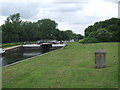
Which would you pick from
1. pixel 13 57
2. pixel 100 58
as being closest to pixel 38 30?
pixel 13 57

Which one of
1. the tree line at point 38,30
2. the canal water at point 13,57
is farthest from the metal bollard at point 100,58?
the tree line at point 38,30

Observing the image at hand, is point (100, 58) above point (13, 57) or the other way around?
above

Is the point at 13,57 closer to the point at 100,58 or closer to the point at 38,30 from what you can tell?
the point at 100,58

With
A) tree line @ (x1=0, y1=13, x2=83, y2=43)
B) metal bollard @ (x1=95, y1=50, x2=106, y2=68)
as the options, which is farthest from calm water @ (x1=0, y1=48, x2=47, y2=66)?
tree line @ (x1=0, y1=13, x2=83, y2=43)

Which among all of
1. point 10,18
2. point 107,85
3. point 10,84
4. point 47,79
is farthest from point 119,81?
point 10,18

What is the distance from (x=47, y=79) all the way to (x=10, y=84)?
1.33m

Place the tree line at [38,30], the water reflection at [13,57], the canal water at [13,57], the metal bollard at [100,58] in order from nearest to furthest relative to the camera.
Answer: the metal bollard at [100,58] → the canal water at [13,57] → the water reflection at [13,57] → the tree line at [38,30]

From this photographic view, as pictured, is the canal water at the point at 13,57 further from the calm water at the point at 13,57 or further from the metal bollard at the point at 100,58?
the metal bollard at the point at 100,58

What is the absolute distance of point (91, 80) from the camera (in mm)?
7453

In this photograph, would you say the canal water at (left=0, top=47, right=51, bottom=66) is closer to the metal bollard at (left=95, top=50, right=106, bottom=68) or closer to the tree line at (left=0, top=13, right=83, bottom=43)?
the metal bollard at (left=95, top=50, right=106, bottom=68)

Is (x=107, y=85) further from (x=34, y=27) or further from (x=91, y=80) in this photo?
(x=34, y=27)

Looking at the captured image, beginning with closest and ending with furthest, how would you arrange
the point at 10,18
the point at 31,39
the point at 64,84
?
1. the point at 64,84
2. the point at 10,18
3. the point at 31,39

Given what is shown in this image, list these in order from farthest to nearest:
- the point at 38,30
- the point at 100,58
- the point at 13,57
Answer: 1. the point at 38,30
2. the point at 13,57
3. the point at 100,58

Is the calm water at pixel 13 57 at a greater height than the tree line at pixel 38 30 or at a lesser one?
lesser
